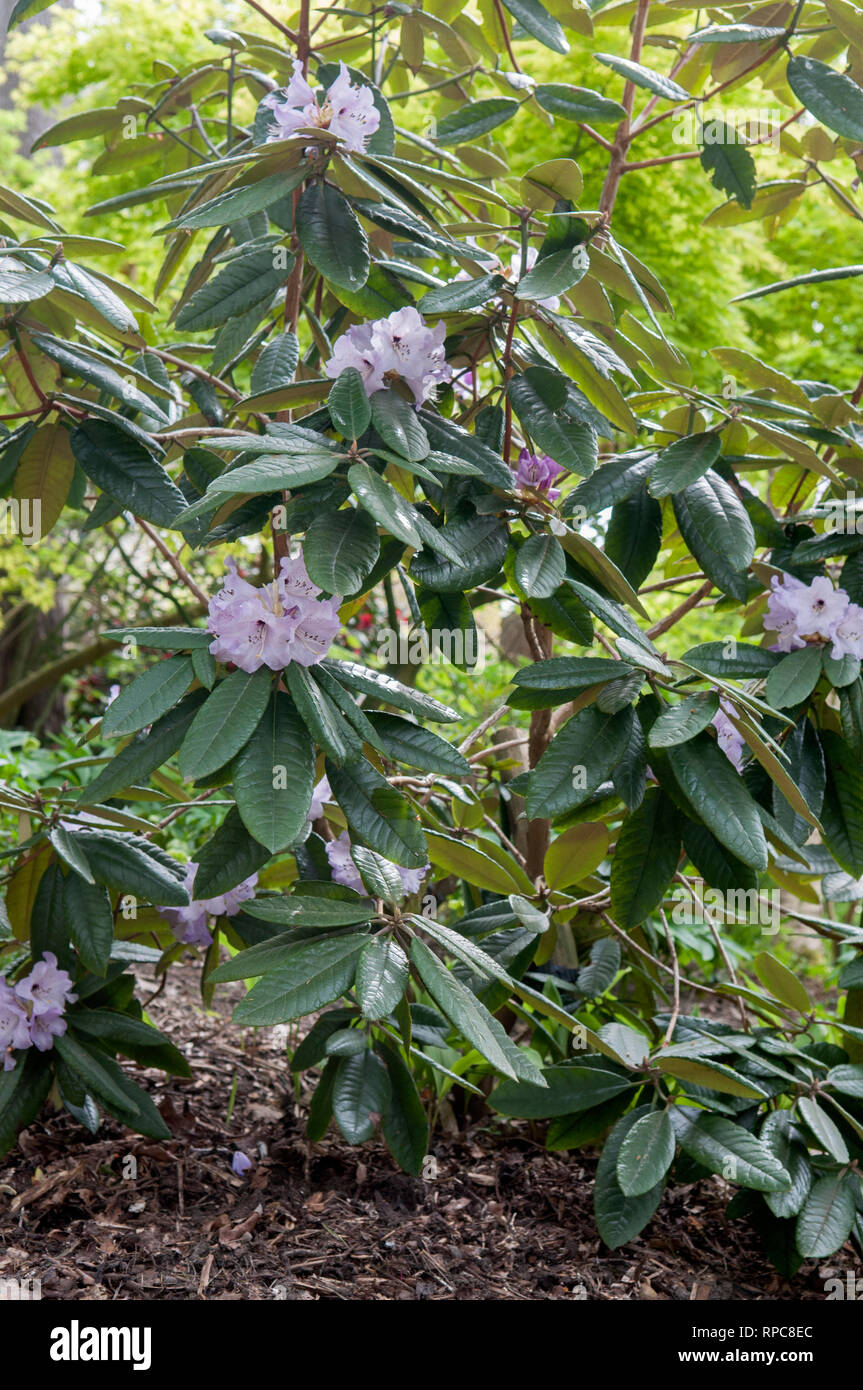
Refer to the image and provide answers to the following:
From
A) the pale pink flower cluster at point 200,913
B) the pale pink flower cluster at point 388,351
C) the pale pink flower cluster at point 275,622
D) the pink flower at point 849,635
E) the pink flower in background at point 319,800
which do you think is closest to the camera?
the pale pink flower cluster at point 275,622

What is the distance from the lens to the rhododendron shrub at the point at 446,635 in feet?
3.56

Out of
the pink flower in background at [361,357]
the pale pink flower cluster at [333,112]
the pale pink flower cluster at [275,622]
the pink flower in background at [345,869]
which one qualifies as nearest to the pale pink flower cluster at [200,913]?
the pink flower in background at [345,869]

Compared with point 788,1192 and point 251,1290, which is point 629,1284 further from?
point 251,1290

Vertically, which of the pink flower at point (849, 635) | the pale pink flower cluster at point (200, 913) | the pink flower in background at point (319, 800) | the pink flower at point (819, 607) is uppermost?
the pink flower at point (819, 607)

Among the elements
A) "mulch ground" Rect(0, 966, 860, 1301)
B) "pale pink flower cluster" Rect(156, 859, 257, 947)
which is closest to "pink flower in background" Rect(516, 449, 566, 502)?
"pale pink flower cluster" Rect(156, 859, 257, 947)

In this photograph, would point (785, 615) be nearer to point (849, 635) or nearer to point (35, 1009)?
point (849, 635)

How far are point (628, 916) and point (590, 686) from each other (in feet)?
0.92

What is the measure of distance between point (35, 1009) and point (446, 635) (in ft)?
2.59

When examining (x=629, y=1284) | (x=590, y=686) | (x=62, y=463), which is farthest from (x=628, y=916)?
(x=62, y=463)

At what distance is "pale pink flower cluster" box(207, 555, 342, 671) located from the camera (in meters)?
1.05

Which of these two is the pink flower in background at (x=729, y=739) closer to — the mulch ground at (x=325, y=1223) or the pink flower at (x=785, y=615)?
the pink flower at (x=785, y=615)

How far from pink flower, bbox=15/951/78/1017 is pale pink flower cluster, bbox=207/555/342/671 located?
72cm

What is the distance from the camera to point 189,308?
1453mm

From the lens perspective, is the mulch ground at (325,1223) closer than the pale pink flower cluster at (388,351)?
No
